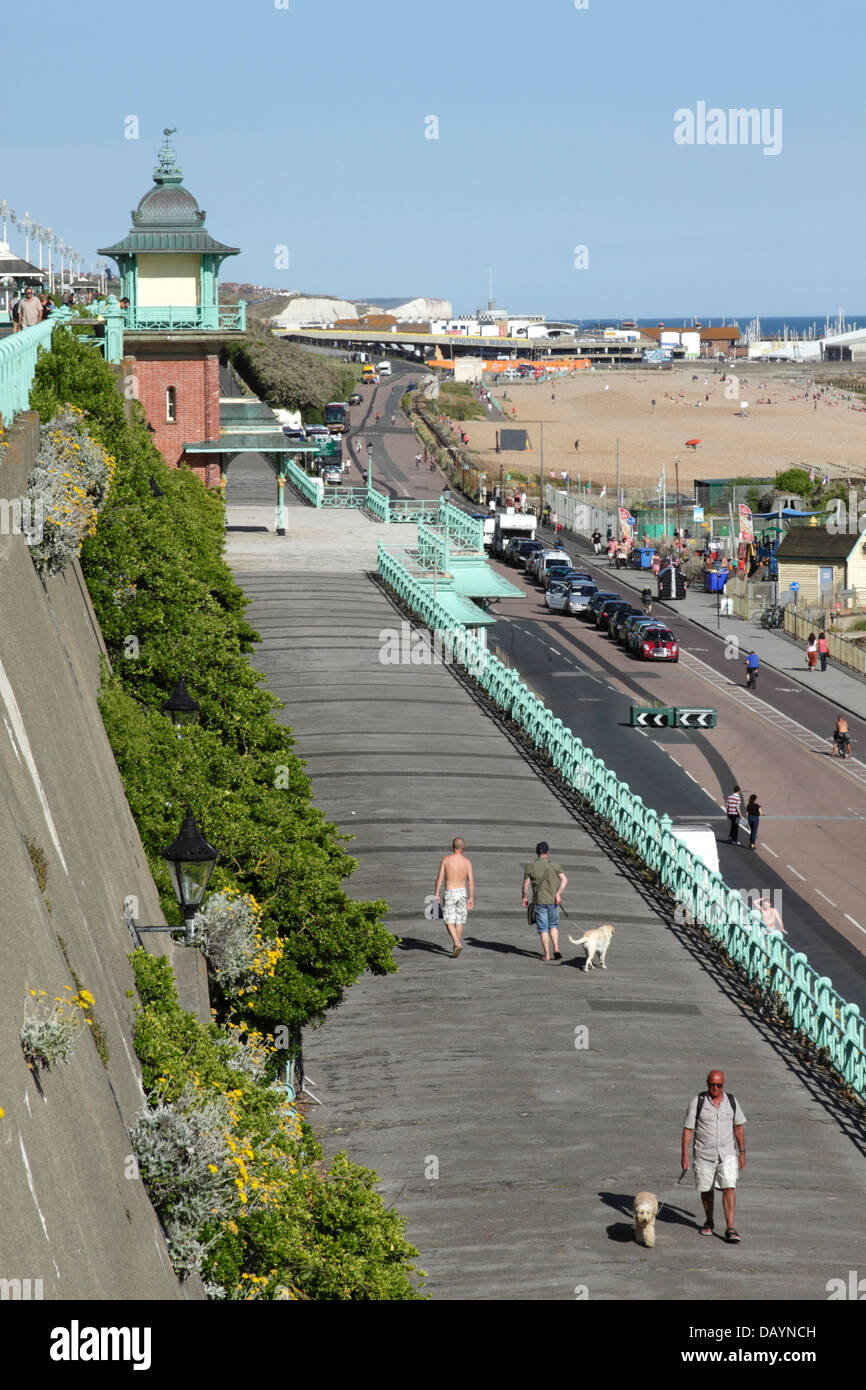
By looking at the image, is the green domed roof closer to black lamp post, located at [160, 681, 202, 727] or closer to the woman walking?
the woman walking

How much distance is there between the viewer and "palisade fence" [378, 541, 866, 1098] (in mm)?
17016

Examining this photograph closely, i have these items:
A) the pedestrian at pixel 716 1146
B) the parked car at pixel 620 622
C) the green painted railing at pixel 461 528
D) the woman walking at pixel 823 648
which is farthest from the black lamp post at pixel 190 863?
the parked car at pixel 620 622

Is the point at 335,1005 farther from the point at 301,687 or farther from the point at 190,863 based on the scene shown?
the point at 301,687

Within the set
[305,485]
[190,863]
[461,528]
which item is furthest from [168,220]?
[190,863]

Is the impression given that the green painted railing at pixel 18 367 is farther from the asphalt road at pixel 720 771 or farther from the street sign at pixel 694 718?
the street sign at pixel 694 718

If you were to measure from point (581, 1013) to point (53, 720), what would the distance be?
25.1 feet

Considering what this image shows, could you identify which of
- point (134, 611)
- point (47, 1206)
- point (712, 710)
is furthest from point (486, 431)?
point (47, 1206)

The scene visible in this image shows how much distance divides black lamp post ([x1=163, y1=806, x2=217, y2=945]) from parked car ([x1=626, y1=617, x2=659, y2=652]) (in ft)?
153

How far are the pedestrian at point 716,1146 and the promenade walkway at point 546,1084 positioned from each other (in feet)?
0.81

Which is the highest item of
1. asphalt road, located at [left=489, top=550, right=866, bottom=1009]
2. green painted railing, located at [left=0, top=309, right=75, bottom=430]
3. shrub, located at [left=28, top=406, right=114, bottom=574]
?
green painted railing, located at [left=0, top=309, right=75, bottom=430]

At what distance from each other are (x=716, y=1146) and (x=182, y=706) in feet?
21.5

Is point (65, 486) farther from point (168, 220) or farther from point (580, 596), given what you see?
point (580, 596)

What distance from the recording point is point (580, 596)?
216ft

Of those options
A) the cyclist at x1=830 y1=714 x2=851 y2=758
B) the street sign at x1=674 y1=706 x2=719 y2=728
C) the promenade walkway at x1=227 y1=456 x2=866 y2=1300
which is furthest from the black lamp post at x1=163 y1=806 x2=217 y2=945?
the street sign at x1=674 y1=706 x2=719 y2=728
